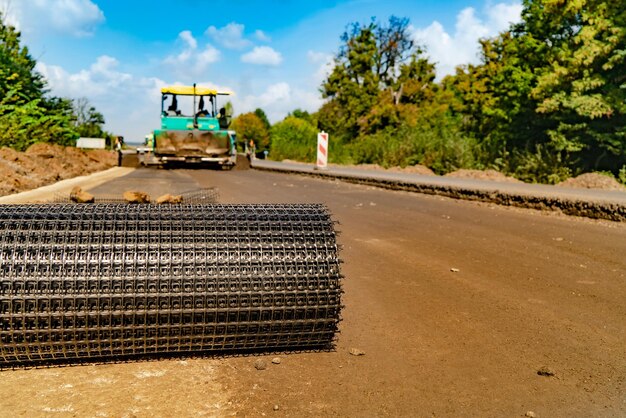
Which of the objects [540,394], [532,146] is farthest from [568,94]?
[540,394]

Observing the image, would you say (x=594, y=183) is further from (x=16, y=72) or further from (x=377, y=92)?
(x=377, y=92)

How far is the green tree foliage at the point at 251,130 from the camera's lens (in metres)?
87.3

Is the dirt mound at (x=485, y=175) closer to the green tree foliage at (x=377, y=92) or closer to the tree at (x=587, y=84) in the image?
the tree at (x=587, y=84)

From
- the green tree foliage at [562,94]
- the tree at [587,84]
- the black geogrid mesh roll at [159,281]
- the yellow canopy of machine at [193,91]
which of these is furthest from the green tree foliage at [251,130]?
the black geogrid mesh roll at [159,281]

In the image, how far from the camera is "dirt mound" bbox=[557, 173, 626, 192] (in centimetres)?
1523

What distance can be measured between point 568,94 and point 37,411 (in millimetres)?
18928

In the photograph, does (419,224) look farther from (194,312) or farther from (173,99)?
(173,99)

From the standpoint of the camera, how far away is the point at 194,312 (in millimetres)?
3238

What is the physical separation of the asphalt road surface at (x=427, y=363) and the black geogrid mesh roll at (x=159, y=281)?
159mm

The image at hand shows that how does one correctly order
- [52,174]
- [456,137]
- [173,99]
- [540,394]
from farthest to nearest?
1. [456,137]
2. [173,99]
3. [52,174]
4. [540,394]

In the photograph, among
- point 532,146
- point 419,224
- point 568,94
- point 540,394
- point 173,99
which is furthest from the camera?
point 173,99

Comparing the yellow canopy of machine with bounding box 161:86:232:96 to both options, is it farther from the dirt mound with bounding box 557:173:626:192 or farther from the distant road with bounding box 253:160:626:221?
the dirt mound with bounding box 557:173:626:192

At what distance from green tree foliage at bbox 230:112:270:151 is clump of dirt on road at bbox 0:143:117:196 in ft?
210

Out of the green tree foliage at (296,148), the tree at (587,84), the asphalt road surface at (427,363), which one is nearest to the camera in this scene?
the asphalt road surface at (427,363)
